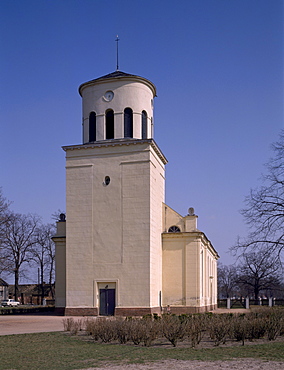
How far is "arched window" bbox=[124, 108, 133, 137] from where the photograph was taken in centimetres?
3997

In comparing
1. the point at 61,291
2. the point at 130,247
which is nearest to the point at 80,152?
the point at 130,247

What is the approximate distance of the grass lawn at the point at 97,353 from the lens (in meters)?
14.2

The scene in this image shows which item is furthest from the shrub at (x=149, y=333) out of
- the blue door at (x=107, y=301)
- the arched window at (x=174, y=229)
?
the arched window at (x=174, y=229)

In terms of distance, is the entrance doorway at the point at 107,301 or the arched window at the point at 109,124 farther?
the arched window at the point at 109,124

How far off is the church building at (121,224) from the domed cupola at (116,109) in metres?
0.08

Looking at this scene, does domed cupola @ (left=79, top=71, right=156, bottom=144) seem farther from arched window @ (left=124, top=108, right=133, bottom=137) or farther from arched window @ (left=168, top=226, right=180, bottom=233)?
arched window @ (left=168, top=226, right=180, bottom=233)

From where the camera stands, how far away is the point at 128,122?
1582 inches

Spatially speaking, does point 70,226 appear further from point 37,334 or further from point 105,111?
point 37,334

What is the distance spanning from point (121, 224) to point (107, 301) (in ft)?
18.9

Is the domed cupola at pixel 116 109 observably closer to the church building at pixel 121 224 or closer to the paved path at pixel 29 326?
the church building at pixel 121 224

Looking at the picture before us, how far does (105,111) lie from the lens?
40.2 meters

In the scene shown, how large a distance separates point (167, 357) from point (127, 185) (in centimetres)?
2463

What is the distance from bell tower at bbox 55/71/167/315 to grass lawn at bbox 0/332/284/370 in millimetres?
18973

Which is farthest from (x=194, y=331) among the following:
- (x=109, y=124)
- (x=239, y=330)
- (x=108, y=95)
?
(x=108, y=95)
